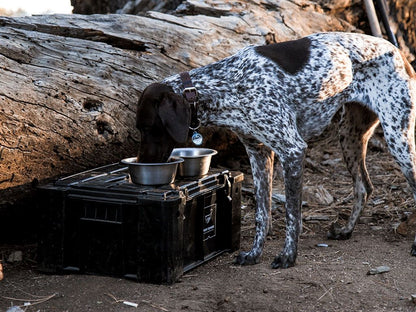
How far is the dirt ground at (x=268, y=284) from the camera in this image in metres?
3.71

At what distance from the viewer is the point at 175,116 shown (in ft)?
13.8

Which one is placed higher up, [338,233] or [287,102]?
[287,102]

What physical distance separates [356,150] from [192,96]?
161 centimetres

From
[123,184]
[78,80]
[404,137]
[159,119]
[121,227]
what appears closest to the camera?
[121,227]

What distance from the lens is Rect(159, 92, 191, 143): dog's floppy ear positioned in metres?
4.18

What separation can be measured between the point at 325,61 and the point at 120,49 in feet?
5.50

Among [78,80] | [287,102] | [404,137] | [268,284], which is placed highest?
[78,80]

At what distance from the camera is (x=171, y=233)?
12.9 feet

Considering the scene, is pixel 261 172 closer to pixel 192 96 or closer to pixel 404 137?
pixel 192 96

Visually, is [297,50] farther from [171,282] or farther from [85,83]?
[171,282]

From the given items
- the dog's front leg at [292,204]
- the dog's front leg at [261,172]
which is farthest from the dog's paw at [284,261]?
the dog's front leg at [261,172]

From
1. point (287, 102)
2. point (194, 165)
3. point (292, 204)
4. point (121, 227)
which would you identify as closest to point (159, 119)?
point (194, 165)

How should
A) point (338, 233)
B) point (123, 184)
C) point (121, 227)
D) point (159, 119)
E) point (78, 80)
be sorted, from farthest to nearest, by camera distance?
point (338, 233)
point (78, 80)
point (159, 119)
point (123, 184)
point (121, 227)

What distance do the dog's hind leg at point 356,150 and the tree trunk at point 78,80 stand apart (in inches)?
52.0
